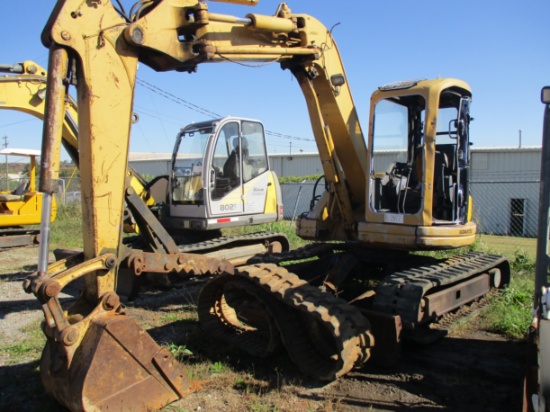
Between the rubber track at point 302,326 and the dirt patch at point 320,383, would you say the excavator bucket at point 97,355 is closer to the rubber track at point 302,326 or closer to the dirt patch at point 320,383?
the dirt patch at point 320,383

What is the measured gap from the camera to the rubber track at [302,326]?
4.41 m

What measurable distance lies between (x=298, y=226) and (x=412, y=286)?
7.21ft

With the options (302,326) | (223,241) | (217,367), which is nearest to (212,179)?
(223,241)

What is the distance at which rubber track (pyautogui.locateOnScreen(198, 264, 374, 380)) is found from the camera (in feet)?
14.5

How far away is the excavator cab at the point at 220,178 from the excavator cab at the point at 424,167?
325 centimetres

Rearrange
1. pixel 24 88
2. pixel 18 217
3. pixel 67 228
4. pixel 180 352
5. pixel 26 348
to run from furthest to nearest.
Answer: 1. pixel 67 228
2. pixel 18 217
3. pixel 24 88
4. pixel 26 348
5. pixel 180 352

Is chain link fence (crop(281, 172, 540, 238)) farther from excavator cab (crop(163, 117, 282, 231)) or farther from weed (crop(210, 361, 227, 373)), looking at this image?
weed (crop(210, 361, 227, 373))

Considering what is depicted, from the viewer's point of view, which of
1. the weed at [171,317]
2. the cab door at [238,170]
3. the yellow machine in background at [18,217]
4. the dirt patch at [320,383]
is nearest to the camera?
the dirt patch at [320,383]

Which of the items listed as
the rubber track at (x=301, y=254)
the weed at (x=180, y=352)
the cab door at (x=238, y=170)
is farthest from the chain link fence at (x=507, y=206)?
the weed at (x=180, y=352)

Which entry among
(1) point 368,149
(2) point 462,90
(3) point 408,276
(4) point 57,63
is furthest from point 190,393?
(2) point 462,90

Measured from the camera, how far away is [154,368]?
4.03 m

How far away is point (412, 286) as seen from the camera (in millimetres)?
4879

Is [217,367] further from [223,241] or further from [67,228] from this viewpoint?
[67,228]

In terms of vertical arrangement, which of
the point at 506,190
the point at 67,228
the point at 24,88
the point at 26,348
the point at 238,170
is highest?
the point at 24,88
